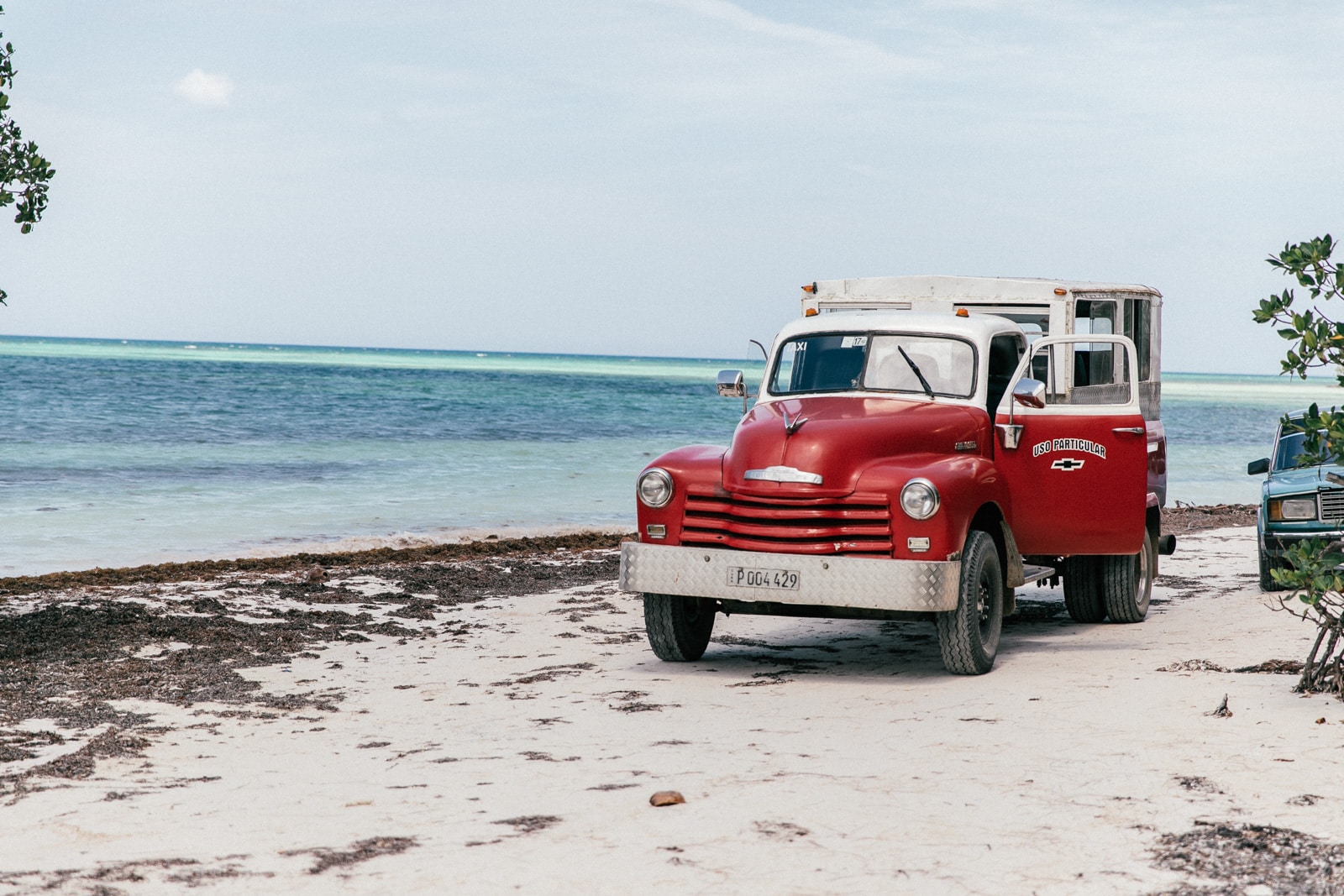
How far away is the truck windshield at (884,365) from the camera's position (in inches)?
353

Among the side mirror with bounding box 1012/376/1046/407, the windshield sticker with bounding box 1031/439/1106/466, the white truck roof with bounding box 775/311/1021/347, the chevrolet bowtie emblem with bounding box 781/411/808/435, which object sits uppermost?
the white truck roof with bounding box 775/311/1021/347

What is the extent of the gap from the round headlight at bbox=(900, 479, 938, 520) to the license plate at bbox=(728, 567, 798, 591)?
2.41ft

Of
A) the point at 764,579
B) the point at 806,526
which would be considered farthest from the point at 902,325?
the point at 764,579

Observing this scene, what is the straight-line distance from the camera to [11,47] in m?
8.86

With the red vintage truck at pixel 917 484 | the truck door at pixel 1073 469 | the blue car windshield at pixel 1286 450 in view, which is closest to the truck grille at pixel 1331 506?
the blue car windshield at pixel 1286 450

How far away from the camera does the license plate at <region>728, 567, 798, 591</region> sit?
306 inches

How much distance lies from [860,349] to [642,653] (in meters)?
2.53

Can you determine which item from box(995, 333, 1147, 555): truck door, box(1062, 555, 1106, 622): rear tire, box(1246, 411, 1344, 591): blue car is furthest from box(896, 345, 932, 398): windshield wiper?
box(1246, 411, 1344, 591): blue car

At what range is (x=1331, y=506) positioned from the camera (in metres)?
11.9

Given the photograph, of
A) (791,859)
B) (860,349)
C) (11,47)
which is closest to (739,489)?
(860,349)

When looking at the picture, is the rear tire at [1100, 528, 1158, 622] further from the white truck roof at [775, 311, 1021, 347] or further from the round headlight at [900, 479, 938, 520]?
the round headlight at [900, 479, 938, 520]

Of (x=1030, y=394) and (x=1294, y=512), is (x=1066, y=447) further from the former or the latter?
(x=1294, y=512)

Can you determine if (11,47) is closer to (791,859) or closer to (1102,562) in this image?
(791,859)

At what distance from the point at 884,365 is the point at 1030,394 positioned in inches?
37.6
